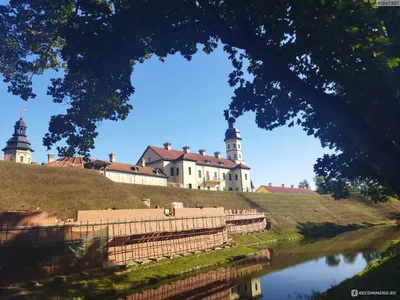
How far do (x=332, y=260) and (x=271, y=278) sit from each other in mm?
10121

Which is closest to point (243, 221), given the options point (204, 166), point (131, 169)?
point (131, 169)

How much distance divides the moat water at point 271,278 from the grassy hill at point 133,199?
1681cm

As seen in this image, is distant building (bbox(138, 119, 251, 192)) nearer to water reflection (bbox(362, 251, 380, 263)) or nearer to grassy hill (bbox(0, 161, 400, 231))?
grassy hill (bbox(0, 161, 400, 231))

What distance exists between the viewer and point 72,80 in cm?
1415

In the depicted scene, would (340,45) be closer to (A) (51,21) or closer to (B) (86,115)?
(B) (86,115)

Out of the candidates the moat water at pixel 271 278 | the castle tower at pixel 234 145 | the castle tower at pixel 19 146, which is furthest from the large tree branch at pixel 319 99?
the castle tower at pixel 234 145

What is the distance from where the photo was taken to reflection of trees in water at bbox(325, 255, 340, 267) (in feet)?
97.9

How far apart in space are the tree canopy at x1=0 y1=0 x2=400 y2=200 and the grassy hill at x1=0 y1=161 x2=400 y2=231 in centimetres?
2222

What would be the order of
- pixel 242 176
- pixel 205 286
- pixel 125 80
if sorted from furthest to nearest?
pixel 242 176 < pixel 205 286 < pixel 125 80

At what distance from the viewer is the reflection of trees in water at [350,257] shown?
99.4ft

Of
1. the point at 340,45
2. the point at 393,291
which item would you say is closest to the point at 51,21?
the point at 340,45

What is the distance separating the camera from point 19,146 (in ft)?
229

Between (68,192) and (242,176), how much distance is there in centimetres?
5625

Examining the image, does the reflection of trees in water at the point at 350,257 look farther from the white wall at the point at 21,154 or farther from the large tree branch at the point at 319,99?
the white wall at the point at 21,154
